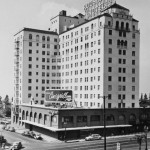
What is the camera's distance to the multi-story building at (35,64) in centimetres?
10388

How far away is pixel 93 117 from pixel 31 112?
943 inches

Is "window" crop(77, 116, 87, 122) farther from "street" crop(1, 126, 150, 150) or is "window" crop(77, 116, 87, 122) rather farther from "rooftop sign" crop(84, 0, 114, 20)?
"rooftop sign" crop(84, 0, 114, 20)

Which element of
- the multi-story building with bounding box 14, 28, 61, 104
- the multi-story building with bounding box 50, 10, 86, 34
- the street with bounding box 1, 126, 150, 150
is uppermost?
the multi-story building with bounding box 50, 10, 86, 34

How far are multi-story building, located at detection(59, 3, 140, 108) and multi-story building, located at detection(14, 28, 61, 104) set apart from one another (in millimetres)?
19246

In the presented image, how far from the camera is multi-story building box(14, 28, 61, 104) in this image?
10388cm

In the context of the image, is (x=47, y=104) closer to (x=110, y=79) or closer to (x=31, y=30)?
(x=110, y=79)

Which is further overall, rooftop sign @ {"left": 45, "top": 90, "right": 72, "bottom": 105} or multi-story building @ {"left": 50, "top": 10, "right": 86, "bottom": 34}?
multi-story building @ {"left": 50, "top": 10, "right": 86, "bottom": 34}

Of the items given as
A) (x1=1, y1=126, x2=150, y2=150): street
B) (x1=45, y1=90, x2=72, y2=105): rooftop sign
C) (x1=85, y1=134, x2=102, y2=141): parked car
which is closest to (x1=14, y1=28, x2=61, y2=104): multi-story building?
(x1=45, y1=90, x2=72, y2=105): rooftop sign

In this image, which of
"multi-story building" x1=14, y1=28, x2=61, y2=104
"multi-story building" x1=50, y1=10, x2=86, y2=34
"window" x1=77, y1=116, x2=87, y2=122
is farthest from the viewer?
"multi-story building" x1=50, y1=10, x2=86, y2=34

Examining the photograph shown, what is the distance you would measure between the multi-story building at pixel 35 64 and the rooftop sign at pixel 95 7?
16.2 meters

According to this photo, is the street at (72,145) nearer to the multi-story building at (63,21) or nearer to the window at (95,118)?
the window at (95,118)

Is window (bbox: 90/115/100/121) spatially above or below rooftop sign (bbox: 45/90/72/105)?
below

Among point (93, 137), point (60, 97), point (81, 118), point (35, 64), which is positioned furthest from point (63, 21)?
point (93, 137)

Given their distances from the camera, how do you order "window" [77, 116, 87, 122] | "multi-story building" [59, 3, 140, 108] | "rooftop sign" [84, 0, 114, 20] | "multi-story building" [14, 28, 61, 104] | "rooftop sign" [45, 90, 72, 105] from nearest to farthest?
"window" [77, 116, 87, 122]
"rooftop sign" [45, 90, 72, 105]
"multi-story building" [59, 3, 140, 108]
"rooftop sign" [84, 0, 114, 20]
"multi-story building" [14, 28, 61, 104]
